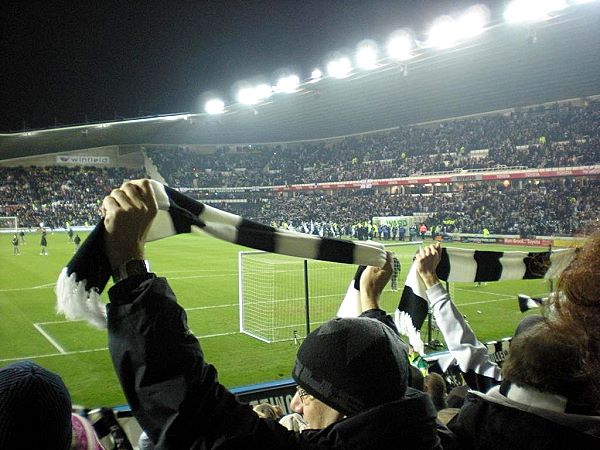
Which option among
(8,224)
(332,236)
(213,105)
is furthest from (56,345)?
(8,224)

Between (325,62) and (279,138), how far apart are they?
2183 centimetres

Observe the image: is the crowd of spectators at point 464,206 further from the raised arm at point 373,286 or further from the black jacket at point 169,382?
the black jacket at point 169,382

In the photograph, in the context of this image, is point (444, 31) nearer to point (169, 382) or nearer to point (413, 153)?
point (413, 153)

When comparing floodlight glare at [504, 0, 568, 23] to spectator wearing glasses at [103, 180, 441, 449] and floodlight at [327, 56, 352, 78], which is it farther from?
spectator wearing glasses at [103, 180, 441, 449]

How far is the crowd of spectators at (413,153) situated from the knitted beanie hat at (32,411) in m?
33.6

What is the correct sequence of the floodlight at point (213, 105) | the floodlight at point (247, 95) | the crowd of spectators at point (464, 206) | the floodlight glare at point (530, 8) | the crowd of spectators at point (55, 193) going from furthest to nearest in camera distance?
the crowd of spectators at point (55, 193)
the floodlight at point (213, 105)
the floodlight at point (247, 95)
the crowd of spectators at point (464, 206)
the floodlight glare at point (530, 8)

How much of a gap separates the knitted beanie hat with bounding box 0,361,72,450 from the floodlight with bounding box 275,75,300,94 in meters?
31.3

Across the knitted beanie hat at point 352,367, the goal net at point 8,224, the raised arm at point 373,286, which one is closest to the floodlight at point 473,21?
the raised arm at point 373,286

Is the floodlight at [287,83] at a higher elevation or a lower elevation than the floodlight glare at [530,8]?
lower

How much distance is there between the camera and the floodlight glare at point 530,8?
20375mm

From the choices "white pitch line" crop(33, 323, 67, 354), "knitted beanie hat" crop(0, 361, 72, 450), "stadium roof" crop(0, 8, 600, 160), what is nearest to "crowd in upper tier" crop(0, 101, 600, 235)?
"stadium roof" crop(0, 8, 600, 160)

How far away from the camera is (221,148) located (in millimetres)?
52719

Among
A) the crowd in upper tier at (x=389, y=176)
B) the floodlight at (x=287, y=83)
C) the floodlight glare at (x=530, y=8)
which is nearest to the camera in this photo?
the floodlight glare at (x=530, y=8)

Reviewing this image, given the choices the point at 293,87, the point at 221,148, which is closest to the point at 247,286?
the point at 293,87
